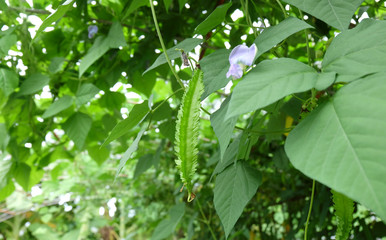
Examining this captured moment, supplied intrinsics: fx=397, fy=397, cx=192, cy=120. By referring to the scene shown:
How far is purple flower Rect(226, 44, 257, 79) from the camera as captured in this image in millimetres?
493

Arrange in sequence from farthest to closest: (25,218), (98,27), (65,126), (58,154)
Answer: (25,218) → (58,154) → (98,27) → (65,126)

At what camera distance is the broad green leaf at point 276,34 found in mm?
476

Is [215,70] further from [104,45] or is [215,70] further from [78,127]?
[78,127]

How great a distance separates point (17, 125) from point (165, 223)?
23.7 inches

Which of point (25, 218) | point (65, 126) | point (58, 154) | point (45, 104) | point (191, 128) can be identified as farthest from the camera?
point (25, 218)

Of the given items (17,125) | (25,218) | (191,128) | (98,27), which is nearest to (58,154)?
(17,125)

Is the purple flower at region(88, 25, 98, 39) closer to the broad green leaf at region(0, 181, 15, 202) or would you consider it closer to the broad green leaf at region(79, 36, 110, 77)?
the broad green leaf at region(79, 36, 110, 77)

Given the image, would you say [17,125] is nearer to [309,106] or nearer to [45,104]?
[45,104]

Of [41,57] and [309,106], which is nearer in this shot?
[309,106]

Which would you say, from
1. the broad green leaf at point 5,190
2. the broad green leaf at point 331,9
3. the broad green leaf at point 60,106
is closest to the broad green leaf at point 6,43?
the broad green leaf at point 60,106

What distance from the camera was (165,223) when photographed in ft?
4.00

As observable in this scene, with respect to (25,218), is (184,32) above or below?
above

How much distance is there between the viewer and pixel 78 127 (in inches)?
44.0

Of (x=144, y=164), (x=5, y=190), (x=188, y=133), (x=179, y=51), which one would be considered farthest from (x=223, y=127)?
(x=5, y=190)
